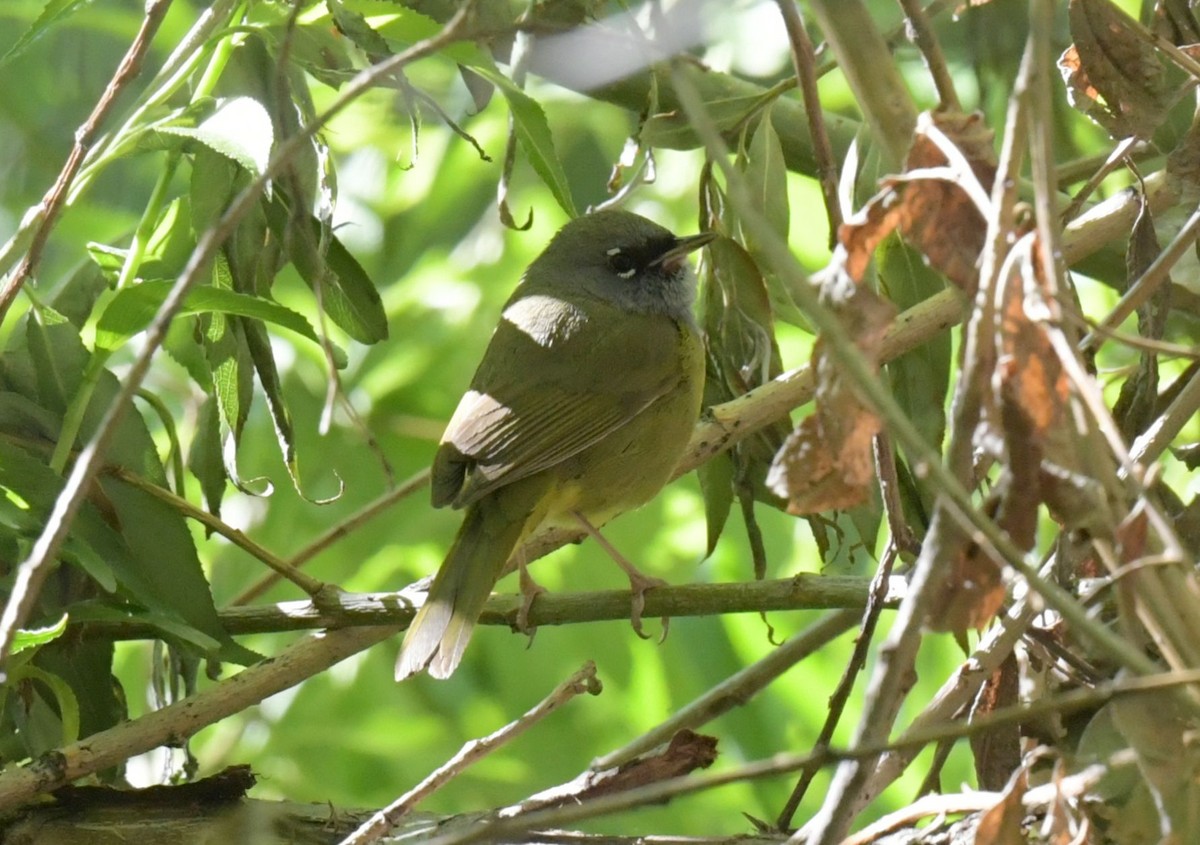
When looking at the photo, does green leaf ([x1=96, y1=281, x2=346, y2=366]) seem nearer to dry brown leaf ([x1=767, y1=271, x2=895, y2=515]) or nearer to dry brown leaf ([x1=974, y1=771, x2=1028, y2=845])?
dry brown leaf ([x1=767, y1=271, x2=895, y2=515])

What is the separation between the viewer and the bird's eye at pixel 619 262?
14.7ft

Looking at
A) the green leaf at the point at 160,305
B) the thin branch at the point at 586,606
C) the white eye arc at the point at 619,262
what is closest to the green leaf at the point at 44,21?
the green leaf at the point at 160,305

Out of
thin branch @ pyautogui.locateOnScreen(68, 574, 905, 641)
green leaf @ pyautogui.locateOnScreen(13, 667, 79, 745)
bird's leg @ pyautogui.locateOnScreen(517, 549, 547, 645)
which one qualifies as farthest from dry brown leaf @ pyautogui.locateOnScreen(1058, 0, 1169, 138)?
green leaf @ pyautogui.locateOnScreen(13, 667, 79, 745)

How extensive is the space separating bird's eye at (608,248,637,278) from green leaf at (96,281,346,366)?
2035mm

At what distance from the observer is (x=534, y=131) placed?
2.53 meters

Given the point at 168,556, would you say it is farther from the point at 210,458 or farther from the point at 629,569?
the point at 629,569

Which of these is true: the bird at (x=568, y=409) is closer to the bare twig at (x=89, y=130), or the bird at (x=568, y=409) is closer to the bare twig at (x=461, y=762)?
the bare twig at (x=461, y=762)

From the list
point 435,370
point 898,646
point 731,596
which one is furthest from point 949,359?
point 435,370

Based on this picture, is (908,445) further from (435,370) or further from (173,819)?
(435,370)

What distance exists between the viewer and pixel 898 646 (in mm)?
1341

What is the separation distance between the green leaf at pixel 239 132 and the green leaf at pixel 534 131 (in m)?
0.39

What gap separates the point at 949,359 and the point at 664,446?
1045 mm

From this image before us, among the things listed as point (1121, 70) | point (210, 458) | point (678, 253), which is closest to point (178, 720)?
point (210, 458)

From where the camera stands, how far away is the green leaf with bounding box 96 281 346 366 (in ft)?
7.71
